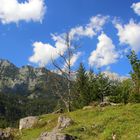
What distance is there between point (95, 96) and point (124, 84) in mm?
8438

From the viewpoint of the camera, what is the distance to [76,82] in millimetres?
92812

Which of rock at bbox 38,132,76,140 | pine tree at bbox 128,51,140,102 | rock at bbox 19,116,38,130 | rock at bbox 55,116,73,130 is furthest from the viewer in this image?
pine tree at bbox 128,51,140,102

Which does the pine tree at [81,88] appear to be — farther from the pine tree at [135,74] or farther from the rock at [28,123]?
the rock at [28,123]

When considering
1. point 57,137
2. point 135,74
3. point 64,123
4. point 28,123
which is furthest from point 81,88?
point 57,137

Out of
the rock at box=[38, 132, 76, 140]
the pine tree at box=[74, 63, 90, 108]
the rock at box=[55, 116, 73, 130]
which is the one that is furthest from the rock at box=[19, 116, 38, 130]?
the pine tree at box=[74, 63, 90, 108]

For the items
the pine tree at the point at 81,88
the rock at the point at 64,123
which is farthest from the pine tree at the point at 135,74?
the rock at the point at 64,123

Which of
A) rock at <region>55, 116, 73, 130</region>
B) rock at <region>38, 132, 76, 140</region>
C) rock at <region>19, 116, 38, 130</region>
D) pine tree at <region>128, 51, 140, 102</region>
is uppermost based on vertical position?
pine tree at <region>128, 51, 140, 102</region>

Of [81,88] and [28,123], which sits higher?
[81,88]

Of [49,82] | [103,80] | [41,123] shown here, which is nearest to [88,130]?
[41,123]

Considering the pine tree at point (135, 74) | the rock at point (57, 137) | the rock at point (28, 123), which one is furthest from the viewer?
the pine tree at point (135, 74)

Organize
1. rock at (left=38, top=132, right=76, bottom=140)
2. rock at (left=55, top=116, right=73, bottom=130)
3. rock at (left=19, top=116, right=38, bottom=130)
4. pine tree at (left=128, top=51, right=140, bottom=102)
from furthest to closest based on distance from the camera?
pine tree at (left=128, top=51, right=140, bottom=102) < rock at (left=19, top=116, right=38, bottom=130) < rock at (left=55, top=116, right=73, bottom=130) < rock at (left=38, top=132, right=76, bottom=140)

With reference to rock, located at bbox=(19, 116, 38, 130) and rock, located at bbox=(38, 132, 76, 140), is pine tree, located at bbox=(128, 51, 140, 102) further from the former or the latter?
rock, located at bbox=(38, 132, 76, 140)

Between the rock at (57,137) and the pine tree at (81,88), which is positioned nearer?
the rock at (57,137)

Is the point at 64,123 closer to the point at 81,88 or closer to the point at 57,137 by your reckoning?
the point at 57,137
